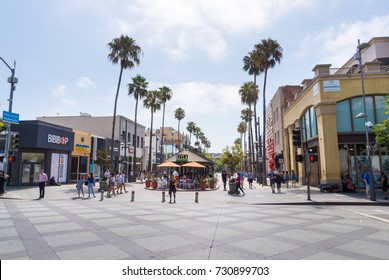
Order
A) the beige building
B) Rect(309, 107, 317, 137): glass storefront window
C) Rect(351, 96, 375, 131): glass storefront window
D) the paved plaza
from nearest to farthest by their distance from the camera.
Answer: the paved plaza, the beige building, Rect(351, 96, 375, 131): glass storefront window, Rect(309, 107, 317, 137): glass storefront window

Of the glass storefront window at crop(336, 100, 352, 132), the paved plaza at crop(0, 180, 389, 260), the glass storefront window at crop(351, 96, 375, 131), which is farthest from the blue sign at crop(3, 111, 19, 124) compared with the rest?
the glass storefront window at crop(351, 96, 375, 131)

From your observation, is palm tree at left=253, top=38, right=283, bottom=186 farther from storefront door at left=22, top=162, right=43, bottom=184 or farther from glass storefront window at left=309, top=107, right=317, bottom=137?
storefront door at left=22, top=162, right=43, bottom=184

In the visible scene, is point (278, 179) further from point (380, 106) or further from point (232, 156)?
point (232, 156)

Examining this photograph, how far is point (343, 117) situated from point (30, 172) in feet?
97.4

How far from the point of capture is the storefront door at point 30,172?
25.7 meters

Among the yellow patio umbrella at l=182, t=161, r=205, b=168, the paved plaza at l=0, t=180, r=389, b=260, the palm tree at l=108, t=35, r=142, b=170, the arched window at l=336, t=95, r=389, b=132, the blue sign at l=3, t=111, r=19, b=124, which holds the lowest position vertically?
the paved plaza at l=0, t=180, r=389, b=260

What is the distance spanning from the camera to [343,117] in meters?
21.1

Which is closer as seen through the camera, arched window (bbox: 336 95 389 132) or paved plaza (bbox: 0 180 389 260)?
paved plaza (bbox: 0 180 389 260)

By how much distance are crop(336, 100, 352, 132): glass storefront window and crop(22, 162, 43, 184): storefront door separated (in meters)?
Answer: 28.6

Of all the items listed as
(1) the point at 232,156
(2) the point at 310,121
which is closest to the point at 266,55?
(2) the point at 310,121

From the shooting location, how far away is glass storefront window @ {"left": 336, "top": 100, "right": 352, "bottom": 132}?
69.2 ft

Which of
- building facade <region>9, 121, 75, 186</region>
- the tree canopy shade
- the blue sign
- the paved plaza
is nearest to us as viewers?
the paved plaza

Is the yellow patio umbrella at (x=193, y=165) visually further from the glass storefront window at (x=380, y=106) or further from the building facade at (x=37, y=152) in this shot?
the glass storefront window at (x=380, y=106)

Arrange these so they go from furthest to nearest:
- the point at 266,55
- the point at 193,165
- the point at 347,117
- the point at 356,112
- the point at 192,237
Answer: the point at 266,55 → the point at 193,165 → the point at 347,117 → the point at 356,112 → the point at 192,237
